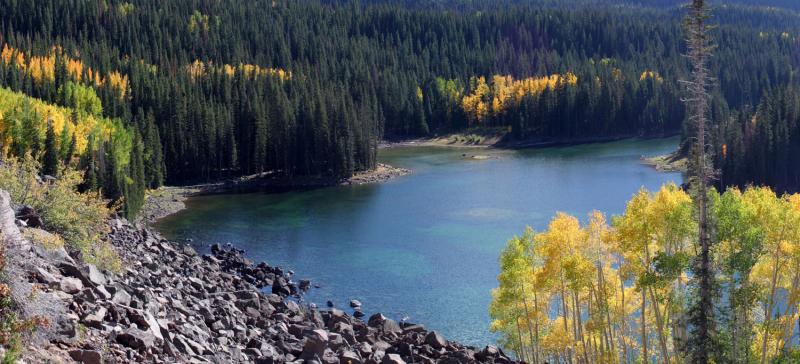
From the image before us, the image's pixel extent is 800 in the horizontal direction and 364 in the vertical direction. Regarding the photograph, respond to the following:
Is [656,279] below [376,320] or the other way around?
the other way around

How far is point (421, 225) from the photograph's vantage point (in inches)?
3543

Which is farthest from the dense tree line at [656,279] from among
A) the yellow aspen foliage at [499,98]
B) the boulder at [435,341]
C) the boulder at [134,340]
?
the yellow aspen foliage at [499,98]

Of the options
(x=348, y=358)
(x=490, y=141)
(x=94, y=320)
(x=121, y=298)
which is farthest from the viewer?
(x=490, y=141)

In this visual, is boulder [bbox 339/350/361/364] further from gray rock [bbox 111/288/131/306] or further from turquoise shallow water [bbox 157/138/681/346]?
turquoise shallow water [bbox 157/138/681/346]

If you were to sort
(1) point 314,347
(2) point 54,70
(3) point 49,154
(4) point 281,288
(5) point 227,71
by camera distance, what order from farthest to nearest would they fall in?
(5) point 227,71 → (2) point 54,70 → (3) point 49,154 → (4) point 281,288 → (1) point 314,347

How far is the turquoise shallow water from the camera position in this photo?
62.6 m

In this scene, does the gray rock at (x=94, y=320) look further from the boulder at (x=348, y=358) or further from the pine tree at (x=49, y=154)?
the pine tree at (x=49, y=154)

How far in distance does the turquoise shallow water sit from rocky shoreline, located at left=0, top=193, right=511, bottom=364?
228 inches

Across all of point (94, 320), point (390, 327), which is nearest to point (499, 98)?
point (390, 327)

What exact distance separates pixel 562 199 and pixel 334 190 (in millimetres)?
32914

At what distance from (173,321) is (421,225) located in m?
56.5

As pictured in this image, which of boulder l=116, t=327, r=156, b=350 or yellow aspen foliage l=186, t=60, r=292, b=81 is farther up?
yellow aspen foliage l=186, t=60, r=292, b=81

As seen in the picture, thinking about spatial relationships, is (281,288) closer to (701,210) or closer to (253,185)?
(701,210)

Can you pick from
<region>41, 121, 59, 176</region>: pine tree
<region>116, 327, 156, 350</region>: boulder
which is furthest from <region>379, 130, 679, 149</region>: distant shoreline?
<region>116, 327, 156, 350</region>: boulder
